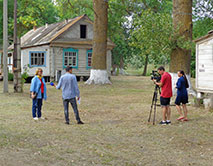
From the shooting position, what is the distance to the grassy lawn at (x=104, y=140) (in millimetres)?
7004

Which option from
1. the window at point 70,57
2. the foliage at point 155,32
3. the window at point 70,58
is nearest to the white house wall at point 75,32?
the window at point 70,57

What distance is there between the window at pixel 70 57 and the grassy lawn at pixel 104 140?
20.1 metres

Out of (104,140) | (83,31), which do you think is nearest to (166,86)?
(104,140)

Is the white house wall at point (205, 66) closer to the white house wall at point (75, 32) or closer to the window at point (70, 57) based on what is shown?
the white house wall at point (75, 32)

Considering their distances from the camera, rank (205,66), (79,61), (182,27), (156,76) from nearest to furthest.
Answer: (156,76) < (205,66) < (182,27) < (79,61)

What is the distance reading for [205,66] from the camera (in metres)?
14.7

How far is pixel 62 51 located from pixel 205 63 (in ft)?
68.5

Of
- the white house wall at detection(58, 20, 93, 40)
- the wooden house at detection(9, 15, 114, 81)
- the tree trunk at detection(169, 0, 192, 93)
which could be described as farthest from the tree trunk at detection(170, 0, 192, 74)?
the white house wall at detection(58, 20, 93, 40)

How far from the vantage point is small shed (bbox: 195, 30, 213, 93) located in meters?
14.4

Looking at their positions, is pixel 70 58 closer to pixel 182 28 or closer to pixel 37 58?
pixel 37 58

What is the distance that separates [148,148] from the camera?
812 centimetres

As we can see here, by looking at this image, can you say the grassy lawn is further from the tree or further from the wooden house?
the wooden house

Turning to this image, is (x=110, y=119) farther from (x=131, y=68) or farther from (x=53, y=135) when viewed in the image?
(x=131, y=68)

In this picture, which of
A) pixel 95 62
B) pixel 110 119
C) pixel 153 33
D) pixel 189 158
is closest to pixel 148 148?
pixel 189 158
